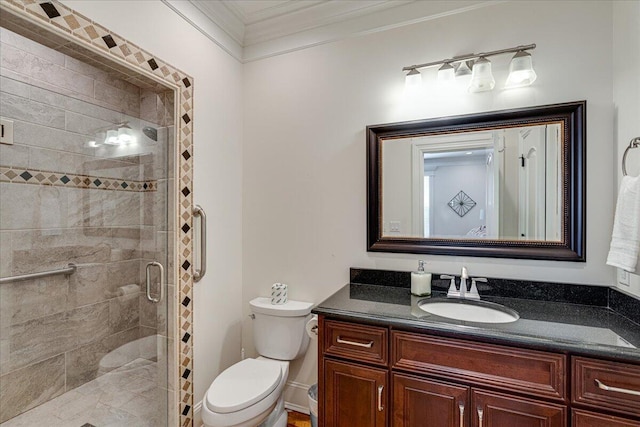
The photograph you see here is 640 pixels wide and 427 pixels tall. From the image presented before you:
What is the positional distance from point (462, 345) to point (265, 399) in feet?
3.25

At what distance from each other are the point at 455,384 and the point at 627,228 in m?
0.91

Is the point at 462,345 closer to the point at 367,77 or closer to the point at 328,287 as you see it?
the point at 328,287

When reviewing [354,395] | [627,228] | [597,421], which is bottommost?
[354,395]

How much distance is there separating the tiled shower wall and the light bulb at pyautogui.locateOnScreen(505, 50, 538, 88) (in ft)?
5.90

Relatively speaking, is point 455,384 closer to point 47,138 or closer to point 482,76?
point 482,76

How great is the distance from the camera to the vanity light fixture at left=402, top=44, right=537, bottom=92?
1.53 meters

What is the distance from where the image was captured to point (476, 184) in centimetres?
169

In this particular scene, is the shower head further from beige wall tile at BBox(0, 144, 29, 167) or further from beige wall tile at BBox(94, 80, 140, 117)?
beige wall tile at BBox(0, 144, 29, 167)

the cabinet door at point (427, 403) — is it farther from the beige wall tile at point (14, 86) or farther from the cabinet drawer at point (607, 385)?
the beige wall tile at point (14, 86)

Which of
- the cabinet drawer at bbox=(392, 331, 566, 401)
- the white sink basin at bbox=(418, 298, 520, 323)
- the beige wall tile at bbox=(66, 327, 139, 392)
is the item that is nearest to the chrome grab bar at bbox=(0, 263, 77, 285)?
the beige wall tile at bbox=(66, 327, 139, 392)

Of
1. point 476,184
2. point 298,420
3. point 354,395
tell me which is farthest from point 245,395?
point 476,184

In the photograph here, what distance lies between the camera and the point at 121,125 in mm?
1897

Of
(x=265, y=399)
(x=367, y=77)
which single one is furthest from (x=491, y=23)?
(x=265, y=399)

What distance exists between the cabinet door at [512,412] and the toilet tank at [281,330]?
102 centimetres
